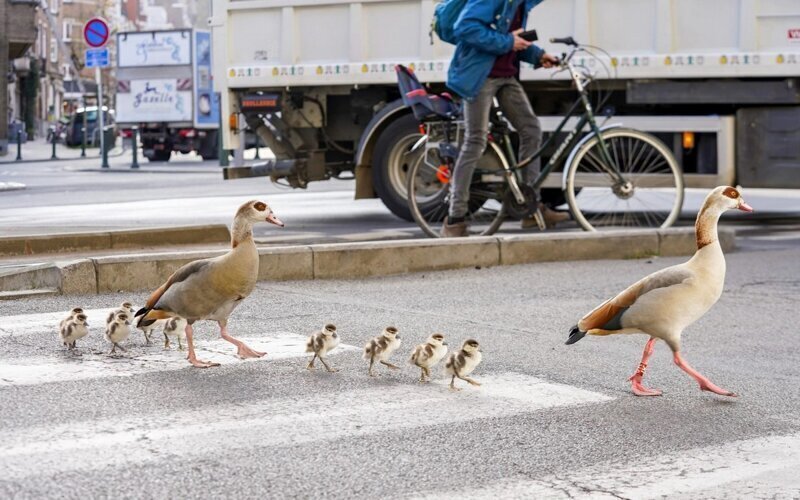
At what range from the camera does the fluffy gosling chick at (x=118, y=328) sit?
663cm

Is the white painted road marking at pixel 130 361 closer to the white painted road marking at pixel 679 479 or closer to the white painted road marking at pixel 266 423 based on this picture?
the white painted road marking at pixel 266 423

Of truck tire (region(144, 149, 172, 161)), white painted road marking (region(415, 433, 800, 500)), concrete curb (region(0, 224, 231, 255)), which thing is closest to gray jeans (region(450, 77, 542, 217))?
concrete curb (region(0, 224, 231, 255))

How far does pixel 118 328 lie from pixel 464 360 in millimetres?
1670

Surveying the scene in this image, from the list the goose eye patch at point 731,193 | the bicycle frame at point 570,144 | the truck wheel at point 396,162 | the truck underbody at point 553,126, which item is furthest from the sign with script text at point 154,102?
the goose eye patch at point 731,193

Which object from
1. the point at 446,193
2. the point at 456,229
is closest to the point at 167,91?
the point at 446,193

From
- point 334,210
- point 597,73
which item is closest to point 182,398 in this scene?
point 597,73

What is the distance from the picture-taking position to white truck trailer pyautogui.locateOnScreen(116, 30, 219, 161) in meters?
41.3

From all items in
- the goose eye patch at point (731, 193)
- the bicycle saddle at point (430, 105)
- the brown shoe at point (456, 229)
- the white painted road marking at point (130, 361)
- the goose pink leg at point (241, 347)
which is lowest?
the white painted road marking at point (130, 361)

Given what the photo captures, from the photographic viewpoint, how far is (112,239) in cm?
1125

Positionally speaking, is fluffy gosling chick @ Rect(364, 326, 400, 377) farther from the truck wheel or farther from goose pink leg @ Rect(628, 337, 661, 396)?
the truck wheel

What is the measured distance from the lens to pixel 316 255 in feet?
32.7

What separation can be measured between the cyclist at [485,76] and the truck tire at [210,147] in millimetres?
31119

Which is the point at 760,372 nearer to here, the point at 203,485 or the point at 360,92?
the point at 203,485

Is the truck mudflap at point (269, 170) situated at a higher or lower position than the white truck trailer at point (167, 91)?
lower
